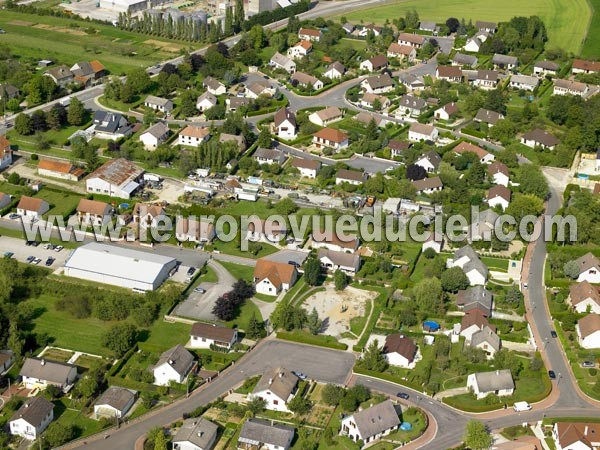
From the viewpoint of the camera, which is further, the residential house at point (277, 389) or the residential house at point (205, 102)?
the residential house at point (205, 102)

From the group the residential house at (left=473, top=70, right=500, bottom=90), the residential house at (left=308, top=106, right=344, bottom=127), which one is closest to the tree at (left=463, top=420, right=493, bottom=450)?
the residential house at (left=308, top=106, right=344, bottom=127)

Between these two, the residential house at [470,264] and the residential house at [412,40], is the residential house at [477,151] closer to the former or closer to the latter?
the residential house at [470,264]

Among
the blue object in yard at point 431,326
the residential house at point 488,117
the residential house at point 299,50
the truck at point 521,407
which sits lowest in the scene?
the truck at point 521,407

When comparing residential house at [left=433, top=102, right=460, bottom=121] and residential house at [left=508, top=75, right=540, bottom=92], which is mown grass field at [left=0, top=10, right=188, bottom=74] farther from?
residential house at [left=508, top=75, right=540, bottom=92]

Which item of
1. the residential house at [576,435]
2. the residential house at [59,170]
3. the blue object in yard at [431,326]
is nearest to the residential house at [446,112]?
the residential house at [59,170]

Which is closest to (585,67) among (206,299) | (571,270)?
(571,270)
